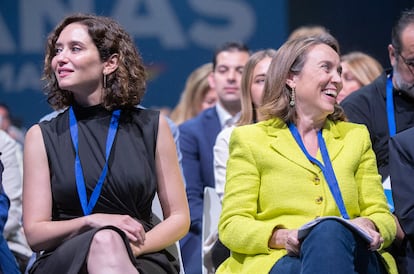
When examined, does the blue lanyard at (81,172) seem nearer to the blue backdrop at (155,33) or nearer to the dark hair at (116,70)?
the dark hair at (116,70)

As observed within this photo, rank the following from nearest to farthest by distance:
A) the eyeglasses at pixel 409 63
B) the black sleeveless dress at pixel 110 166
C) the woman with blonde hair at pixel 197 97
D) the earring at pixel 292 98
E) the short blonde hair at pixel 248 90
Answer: the black sleeveless dress at pixel 110 166, the earring at pixel 292 98, the eyeglasses at pixel 409 63, the short blonde hair at pixel 248 90, the woman with blonde hair at pixel 197 97

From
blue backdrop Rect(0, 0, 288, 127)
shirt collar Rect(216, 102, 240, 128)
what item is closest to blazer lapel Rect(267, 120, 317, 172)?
shirt collar Rect(216, 102, 240, 128)

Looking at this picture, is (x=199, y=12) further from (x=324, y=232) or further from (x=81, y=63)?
(x=324, y=232)

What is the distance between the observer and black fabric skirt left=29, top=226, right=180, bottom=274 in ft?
11.0

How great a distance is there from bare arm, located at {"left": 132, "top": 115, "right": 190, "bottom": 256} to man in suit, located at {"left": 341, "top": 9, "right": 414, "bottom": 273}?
1.05 metres

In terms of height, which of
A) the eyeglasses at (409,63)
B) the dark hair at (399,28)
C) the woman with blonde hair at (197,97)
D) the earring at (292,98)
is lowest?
the woman with blonde hair at (197,97)

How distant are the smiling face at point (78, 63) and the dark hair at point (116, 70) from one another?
0.03 m

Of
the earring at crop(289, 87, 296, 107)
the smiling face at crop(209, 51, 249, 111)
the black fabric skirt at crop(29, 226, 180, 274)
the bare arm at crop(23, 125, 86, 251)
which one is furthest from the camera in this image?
the smiling face at crop(209, 51, 249, 111)

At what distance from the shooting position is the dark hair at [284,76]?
3.92 m

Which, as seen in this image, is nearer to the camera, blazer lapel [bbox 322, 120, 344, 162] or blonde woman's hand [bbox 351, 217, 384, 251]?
blonde woman's hand [bbox 351, 217, 384, 251]

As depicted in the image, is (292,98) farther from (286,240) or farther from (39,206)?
(39,206)

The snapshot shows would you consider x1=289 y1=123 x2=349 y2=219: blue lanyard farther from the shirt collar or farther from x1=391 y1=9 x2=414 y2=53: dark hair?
the shirt collar

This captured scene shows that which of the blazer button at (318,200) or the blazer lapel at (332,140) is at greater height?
the blazer lapel at (332,140)

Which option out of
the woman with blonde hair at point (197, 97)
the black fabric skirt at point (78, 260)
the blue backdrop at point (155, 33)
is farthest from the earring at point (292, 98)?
the blue backdrop at point (155, 33)
